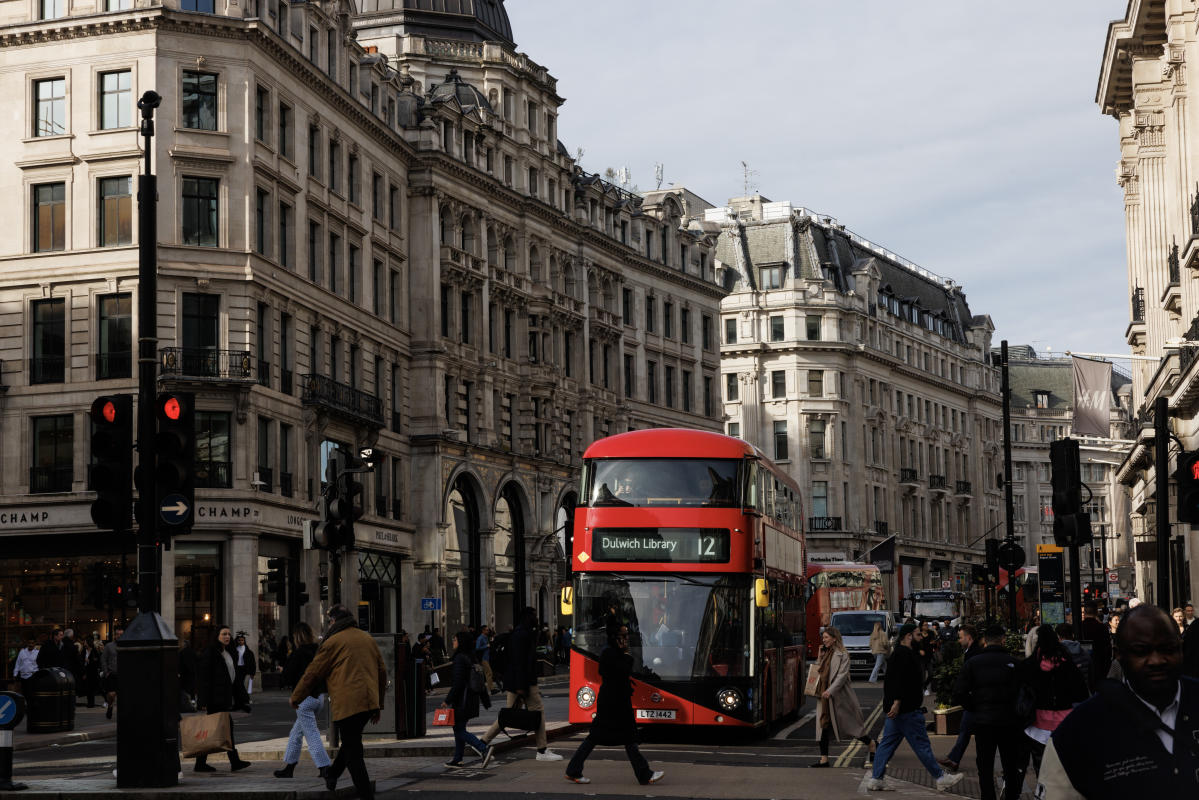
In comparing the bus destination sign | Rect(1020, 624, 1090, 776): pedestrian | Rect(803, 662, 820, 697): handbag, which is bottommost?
Rect(803, 662, 820, 697): handbag

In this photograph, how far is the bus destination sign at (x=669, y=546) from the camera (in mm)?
23625

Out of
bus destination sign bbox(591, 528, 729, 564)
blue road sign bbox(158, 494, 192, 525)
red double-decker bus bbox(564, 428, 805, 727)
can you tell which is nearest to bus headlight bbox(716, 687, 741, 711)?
red double-decker bus bbox(564, 428, 805, 727)

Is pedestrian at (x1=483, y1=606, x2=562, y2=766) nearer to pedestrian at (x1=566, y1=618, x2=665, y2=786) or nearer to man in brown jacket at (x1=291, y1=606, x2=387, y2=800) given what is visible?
pedestrian at (x1=566, y1=618, x2=665, y2=786)

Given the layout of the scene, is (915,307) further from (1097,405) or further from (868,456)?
(1097,405)

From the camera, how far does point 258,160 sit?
48.8 metres

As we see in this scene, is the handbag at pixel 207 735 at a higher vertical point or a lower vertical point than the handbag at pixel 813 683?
lower

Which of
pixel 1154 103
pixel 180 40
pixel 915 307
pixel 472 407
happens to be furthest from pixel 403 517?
pixel 915 307

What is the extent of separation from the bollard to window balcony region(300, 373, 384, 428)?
3407 centimetres

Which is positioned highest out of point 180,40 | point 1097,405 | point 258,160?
point 180,40

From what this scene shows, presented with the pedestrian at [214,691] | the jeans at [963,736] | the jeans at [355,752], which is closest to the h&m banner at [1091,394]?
the jeans at [963,736]

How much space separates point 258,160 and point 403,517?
50.4 feet

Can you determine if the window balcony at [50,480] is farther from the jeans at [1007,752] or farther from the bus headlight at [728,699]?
the jeans at [1007,752]

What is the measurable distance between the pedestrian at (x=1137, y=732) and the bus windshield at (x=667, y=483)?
1838cm

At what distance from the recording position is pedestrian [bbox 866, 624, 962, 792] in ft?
58.7
